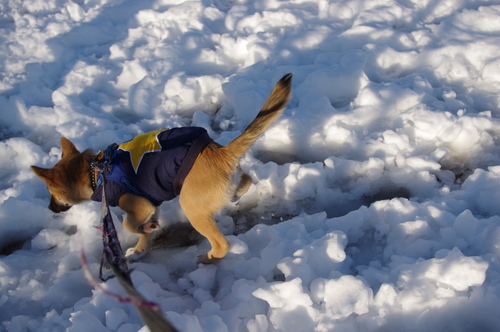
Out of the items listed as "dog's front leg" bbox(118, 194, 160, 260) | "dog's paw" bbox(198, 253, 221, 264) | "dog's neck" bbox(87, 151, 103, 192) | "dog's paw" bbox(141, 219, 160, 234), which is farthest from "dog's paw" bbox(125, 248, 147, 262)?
"dog's neck" bbox(87, 151, 103, 192)

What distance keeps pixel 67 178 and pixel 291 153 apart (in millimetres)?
2159

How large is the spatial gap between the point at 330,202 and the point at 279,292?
116 centimetres

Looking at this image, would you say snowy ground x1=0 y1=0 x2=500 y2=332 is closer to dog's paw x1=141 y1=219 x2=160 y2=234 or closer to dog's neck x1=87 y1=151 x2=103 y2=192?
Answer: dog's paw x1=141 y1=219 x2=160 y2=234

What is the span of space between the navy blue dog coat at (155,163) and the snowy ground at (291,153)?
0.66 m

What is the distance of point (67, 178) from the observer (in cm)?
225

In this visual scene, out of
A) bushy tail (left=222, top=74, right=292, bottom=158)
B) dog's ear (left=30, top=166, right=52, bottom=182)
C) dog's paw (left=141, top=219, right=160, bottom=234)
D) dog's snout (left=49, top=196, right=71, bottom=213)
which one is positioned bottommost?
dog's paw (left=141, top=219, right=160, bottom=234)

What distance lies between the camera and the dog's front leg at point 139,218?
7.75ft

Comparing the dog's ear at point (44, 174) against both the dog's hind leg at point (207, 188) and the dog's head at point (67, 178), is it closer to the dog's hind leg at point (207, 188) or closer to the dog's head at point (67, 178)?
the dog's head at point (67, 178)

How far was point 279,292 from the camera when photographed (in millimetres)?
2012

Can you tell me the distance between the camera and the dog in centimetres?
218

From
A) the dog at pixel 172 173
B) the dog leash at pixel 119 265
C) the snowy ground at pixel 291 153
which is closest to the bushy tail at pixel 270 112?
the dog at pixel 172 173

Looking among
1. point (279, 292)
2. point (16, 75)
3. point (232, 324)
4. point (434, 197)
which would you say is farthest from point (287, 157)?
point (16, 75)

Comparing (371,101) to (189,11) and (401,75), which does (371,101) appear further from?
(189,11)

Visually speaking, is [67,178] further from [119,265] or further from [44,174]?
[119,265]
